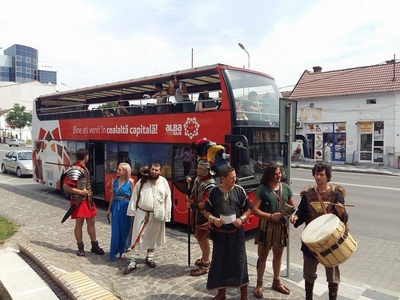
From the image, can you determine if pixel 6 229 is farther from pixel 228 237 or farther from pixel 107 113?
pixel 228 237

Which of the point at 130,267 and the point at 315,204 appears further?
the point at 130,267

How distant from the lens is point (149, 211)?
5.33m

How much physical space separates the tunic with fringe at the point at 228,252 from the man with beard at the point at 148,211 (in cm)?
148

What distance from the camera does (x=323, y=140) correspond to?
84.5 feet

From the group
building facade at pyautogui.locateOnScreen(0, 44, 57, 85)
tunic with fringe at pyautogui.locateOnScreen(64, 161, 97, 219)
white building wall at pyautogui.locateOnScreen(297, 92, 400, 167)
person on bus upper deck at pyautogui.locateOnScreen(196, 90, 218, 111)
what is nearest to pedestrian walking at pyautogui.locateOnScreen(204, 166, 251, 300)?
tunic with fringe at pyautogui.locateOnScreen(64, 161, 97, 219)

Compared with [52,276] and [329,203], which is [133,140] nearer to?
[52,276]

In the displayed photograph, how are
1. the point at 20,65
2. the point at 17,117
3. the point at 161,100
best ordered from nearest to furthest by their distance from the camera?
the point at 161,100, the point at 17,117, the point at 20,65

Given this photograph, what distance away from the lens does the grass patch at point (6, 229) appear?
6.78 meters

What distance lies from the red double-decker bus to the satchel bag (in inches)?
65.7

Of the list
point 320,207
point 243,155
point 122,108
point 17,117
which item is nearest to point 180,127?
point 243,155

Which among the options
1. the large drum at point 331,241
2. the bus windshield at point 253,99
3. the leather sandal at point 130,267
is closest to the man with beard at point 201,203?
the leather sandal at point 130,267

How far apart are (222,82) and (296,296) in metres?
4.28

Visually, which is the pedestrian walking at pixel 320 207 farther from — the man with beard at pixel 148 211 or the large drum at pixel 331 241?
the man with beard at pixel 148 211

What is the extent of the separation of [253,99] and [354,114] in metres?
19.2
